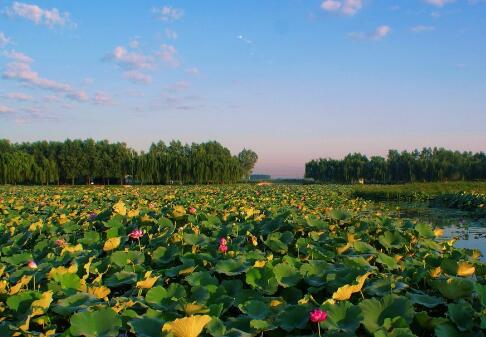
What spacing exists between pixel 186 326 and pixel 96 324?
42 centimetres

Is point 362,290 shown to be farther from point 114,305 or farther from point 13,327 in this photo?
point 13,327

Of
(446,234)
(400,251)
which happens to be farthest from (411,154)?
(400,251)

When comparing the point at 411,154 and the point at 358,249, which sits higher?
the point at 411,154

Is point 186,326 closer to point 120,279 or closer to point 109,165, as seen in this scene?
point 120,279

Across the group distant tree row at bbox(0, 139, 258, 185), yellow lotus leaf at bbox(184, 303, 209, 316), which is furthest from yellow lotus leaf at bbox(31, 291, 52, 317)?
distant tree row at bbox(0, 139, 258, 185)

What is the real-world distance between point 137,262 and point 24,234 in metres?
1.80

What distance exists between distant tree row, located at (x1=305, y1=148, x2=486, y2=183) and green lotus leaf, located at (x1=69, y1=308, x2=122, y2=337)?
67515 millimetres

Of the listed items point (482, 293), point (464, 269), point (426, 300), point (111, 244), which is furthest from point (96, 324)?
point (464, 269)

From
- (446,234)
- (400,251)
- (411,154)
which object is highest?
(411,154)

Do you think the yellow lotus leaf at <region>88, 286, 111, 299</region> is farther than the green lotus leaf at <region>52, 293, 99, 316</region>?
Yes

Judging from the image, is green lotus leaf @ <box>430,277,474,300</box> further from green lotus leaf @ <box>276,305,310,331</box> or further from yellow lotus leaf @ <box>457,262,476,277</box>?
green lotus leaf @ <box>276,305,310,331</box>

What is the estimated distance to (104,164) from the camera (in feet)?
189

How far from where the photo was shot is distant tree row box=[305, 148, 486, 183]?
6278cm

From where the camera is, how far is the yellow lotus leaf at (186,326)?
1.54 m
